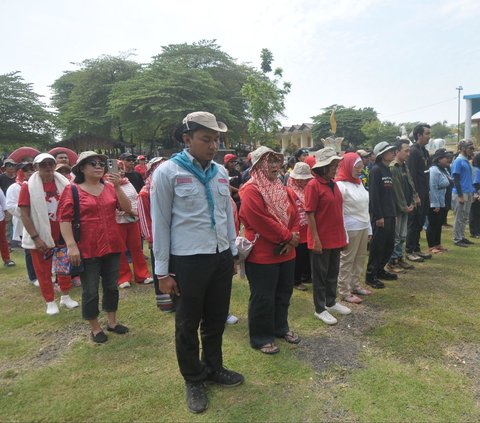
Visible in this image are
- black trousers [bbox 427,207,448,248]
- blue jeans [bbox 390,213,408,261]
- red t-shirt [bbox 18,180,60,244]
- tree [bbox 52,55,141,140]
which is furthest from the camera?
tree [bbox 52,55,141,140]

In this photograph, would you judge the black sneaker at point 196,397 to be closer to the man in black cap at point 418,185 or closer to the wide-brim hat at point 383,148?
the wide-brim hat at point 383,148

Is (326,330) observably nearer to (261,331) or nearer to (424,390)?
(261,331)

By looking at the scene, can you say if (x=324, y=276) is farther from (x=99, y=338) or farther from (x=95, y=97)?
(x=95, y=97)

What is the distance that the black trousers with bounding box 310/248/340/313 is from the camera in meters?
3.90

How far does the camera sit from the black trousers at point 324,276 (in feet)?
12.8

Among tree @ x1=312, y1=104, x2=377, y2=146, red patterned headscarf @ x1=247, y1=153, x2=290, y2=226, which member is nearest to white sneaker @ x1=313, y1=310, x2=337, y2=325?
red patterned headscarf @ x1=247, y1=153, x2=290, y2=226

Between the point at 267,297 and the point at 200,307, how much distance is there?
0.89 m

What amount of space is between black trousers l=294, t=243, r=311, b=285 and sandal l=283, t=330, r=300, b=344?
1635 mm

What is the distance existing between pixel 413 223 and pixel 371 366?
3999 millimetres

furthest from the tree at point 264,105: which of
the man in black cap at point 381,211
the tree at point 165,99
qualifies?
the man in black cap at point 381,211

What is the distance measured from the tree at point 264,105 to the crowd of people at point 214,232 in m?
21.9

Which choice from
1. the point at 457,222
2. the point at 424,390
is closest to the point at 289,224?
the point at 424,390

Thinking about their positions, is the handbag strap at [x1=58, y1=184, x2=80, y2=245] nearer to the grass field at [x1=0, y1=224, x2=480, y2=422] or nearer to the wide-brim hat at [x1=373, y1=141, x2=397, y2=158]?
the grass field at [x1=0, y1=224, x2=480, y2=422]

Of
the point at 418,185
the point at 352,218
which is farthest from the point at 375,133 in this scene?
the point at 352,218
